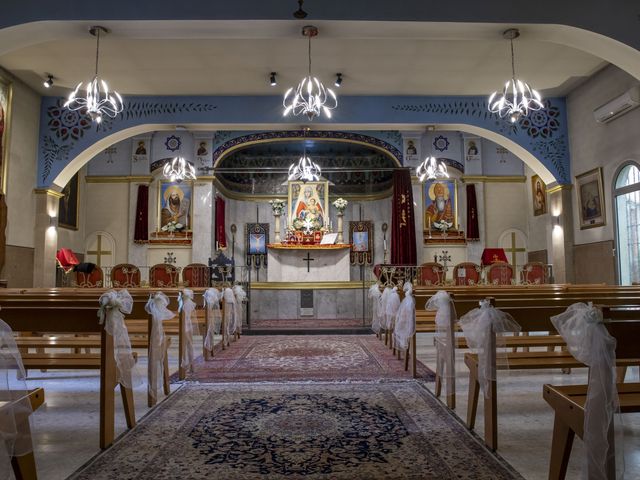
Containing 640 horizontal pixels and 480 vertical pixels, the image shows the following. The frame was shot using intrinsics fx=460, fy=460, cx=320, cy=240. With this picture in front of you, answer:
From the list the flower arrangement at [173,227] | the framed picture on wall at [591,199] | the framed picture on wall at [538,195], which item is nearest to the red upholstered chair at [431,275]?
the framed picture on wall at [591,199]

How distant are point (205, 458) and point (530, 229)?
12282 mm

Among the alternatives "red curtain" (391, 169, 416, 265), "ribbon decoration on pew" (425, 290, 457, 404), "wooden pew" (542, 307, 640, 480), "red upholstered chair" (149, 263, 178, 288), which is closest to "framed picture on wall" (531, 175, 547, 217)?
"red curtain" (391, 169, 416, 265)

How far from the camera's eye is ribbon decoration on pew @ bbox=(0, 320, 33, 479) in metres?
1.69

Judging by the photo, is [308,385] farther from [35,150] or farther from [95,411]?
[35,150]

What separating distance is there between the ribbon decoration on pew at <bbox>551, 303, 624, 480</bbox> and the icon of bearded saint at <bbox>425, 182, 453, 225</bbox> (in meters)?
11.2

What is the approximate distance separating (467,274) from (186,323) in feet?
25.0

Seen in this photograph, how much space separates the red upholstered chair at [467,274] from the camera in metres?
10.1

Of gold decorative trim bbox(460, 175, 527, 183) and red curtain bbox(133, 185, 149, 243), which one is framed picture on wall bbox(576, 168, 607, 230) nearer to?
gold decorative trim bbox(460, 175, 527, 183)

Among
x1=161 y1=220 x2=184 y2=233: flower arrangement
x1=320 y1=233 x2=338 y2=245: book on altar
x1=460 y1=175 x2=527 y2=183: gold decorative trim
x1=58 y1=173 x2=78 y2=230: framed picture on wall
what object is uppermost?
x1=460 y1=175 x2=527 y2=183: gold decorative trim

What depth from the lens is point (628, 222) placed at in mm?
8102

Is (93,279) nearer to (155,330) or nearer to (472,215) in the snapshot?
(155,330)

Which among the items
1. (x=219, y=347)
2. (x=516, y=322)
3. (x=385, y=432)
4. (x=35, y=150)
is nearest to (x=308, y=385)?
(x=385, y=432)

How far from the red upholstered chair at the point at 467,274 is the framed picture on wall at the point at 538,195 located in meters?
3.19

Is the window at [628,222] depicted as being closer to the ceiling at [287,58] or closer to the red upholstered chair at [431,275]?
the ceiling at [287,58]
